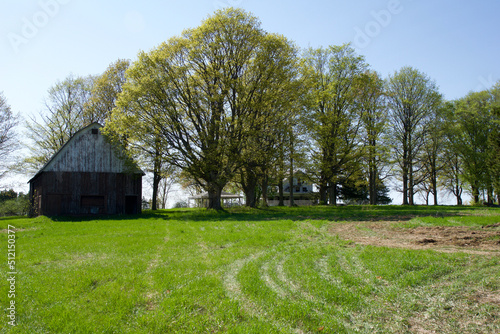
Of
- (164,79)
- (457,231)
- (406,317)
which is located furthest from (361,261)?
(164,79)

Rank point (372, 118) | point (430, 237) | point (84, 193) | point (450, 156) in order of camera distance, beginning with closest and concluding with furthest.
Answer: point (430, 237)
point (84, 193)
point (372, 118)
point (450, 156)

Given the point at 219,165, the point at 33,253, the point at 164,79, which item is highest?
the point at 164,79

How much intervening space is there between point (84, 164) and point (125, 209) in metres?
6.20

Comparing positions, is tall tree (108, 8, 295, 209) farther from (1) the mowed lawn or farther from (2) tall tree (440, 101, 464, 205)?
(2) tall tree (440, 101, 464, 205)

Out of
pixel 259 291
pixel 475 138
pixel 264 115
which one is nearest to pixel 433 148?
pixel 475 138

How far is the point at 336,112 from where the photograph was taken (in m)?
37.7

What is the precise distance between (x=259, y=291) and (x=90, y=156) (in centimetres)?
3049

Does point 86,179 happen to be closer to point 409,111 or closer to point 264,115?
point 264,115

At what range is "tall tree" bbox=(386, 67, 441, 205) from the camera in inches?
1629

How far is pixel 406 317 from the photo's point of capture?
5551 mm

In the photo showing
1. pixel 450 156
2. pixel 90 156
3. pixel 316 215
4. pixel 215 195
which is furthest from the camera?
pixel 450 156

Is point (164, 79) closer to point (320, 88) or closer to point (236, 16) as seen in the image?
point (236, 16)

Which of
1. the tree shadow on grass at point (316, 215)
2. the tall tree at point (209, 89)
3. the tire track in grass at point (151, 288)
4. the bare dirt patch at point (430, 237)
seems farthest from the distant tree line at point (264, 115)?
the tire track in grass at point (151, 288)

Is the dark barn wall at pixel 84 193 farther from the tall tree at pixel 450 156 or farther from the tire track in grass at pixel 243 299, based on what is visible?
the tall tree at pixel 450 156
